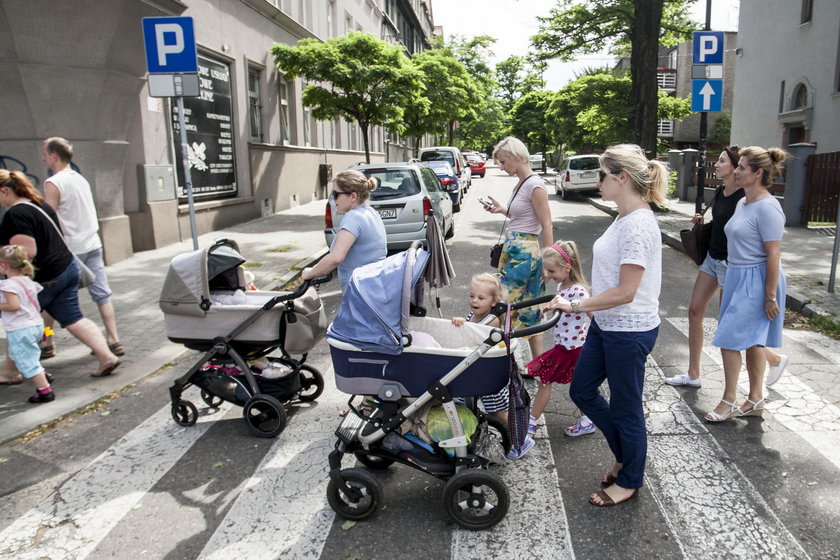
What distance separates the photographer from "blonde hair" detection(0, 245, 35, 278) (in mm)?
4824

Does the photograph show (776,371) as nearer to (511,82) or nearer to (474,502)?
(474,502)

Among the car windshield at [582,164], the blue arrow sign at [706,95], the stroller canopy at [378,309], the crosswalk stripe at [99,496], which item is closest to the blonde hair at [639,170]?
the stroller canopy at [378,309]

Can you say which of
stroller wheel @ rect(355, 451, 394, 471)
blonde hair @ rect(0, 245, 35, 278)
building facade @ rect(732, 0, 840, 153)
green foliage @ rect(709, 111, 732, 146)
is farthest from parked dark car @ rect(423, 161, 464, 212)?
green foliage @ rect(709, 111, 732, 146)

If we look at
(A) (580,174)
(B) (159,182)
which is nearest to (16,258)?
(B) (159,182)

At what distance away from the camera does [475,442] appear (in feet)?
11.2

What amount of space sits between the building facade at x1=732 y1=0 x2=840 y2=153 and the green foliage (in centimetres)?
1965

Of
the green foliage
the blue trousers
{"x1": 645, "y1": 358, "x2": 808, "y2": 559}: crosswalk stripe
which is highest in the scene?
the green foliage

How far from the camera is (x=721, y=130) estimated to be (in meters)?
44.2

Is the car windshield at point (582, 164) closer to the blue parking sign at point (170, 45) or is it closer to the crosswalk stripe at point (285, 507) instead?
the blue parking sign at point (170, 45)

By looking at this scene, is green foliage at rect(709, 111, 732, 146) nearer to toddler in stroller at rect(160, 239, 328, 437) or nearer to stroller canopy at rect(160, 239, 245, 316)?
toddler in stroller at rect(160, 239, 328, 437)

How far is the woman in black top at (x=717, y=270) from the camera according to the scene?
15.0 feet

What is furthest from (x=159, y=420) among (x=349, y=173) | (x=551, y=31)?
(x=551, y=31)

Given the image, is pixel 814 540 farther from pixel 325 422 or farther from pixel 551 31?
pixel 551 31

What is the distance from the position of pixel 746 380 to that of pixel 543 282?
192 cm
